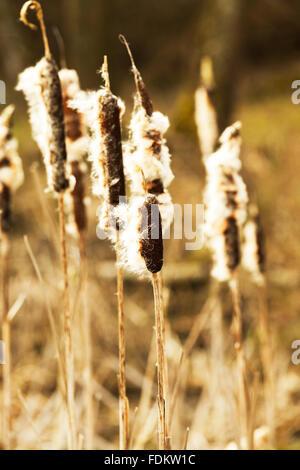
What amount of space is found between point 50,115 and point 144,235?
0.61 feet

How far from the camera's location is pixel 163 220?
0.58m

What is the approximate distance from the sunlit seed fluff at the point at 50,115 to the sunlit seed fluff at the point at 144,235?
114mm

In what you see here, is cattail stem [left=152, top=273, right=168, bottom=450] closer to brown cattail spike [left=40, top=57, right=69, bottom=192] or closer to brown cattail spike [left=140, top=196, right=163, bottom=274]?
brown cattail spike [left=140, top=196, right=163, bottom=274]

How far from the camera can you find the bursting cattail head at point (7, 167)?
751 millimetres

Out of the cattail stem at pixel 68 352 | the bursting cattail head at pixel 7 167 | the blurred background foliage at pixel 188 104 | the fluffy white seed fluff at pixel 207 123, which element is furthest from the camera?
the blurred background foliage at pixel 188 104

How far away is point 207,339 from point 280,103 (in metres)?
1.62

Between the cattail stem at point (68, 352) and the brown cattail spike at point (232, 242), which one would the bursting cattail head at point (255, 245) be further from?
the cattail stem at point (68, 352)

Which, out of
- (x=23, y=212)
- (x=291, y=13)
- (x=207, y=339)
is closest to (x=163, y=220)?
(x=207, y=339)

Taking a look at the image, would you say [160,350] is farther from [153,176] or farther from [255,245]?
[255,245]

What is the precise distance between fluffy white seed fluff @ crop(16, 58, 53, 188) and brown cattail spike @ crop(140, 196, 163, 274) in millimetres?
150

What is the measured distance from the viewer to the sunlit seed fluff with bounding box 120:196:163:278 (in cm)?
54

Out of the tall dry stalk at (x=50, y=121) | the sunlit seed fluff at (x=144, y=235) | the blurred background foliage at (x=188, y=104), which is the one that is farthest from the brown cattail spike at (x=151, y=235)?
the blurred background foliage at (x=188, y=104)

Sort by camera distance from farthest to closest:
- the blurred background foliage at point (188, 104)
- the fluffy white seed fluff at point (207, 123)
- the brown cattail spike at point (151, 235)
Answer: the blurred background foliage at point (188, 104)
the fluffy white seed fluff at point (207, 123)
the brown cattail spike at point (151, 235)
